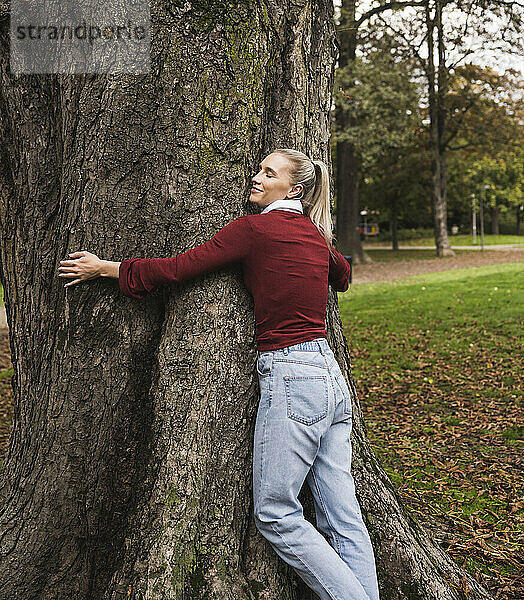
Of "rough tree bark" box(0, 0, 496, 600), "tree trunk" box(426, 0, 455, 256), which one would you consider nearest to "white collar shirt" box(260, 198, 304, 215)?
"rough tree bark" box(0, 0, 496, 600)

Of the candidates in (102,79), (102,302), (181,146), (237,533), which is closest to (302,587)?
(237,533)

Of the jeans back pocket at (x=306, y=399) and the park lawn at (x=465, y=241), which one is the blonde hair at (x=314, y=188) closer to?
the jeans back pocket at (x=306, y=399)

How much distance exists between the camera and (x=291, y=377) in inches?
111

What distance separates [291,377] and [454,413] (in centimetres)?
450

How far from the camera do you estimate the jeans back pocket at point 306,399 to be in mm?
2803

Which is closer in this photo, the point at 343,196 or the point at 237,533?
the point at 237,533

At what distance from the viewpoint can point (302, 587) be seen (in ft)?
10.0

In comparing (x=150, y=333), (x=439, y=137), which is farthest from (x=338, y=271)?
(x=439, y=137)

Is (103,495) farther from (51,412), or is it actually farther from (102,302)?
(102,302)

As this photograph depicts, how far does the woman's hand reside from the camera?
2955 mm

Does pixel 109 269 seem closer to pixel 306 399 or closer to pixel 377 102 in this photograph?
pixel 306 399

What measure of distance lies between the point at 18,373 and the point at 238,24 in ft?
6.58

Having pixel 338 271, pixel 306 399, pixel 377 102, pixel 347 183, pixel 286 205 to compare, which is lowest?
pixel 306 399

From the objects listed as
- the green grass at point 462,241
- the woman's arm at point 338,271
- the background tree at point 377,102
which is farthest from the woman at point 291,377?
the green grass at point 462,241
